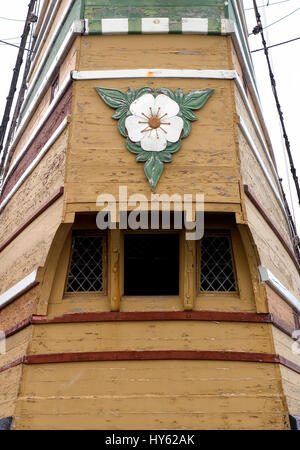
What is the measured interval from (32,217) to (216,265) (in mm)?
2602

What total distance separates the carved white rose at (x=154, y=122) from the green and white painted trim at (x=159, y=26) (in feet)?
3.45

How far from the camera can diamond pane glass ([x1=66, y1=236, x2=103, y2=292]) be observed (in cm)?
686

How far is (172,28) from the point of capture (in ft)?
23.8

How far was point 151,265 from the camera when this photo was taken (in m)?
6.90

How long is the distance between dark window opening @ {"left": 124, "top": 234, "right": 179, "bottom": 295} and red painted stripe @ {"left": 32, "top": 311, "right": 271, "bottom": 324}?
48 cm

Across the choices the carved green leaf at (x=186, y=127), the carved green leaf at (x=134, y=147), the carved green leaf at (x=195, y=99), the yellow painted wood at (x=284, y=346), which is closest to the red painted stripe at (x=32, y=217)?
the carved green leaf at (x=134, y=147)

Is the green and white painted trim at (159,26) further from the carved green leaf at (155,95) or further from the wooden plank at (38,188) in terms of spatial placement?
the wooden plank at (38,188)

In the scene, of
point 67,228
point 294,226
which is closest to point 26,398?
point 67,228

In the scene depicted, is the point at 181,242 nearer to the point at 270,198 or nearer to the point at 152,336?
the point at 152,336

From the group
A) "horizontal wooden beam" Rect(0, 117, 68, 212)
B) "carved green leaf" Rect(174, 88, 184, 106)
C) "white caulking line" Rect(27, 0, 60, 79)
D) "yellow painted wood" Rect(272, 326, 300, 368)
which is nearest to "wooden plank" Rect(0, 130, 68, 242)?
"horizontal wooden beam" Rect(0, 117, 68, 212)

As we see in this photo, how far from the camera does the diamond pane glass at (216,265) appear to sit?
6.84m

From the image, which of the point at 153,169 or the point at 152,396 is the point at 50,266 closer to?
the point at 153,169

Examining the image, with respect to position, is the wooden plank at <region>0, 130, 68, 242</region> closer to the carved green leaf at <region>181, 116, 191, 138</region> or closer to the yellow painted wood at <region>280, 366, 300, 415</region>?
the carved green leaf at <region>181, 116, 191, 138</region>
